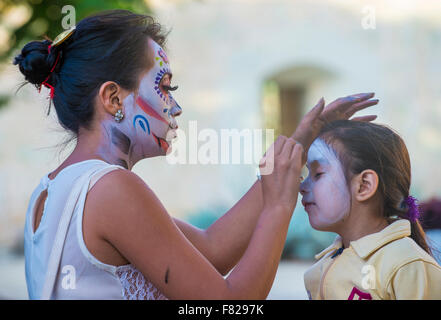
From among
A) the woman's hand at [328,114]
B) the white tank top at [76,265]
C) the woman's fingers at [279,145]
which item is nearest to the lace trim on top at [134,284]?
the white tank top at [76,265]

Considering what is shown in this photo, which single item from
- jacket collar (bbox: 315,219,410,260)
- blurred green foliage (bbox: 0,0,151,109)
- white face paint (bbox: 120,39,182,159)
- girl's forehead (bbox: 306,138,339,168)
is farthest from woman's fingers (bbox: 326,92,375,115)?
blurred green foliage (bbox: 0,0,151,109)

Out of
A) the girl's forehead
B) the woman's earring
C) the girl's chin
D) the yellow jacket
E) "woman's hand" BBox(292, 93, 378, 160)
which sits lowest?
the yellow jacket

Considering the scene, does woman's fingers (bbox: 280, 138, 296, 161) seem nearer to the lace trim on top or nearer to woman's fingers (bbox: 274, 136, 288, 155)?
woman's fingers (bbox: 274, 136, 288, 155)

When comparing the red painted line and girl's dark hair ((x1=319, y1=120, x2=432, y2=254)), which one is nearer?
the red painted line

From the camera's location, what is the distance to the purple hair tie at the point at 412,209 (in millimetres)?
1545

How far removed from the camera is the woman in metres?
1.24

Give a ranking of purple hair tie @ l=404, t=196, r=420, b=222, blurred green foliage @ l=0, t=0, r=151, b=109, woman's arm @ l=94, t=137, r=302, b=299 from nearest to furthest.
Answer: woman's arm @ l=94, t=137, r=302, b=299, purple hair tie @ l=404, t=196, r=420, b=222, blurred green foliage @ l=0, t=0, r=151, b=109

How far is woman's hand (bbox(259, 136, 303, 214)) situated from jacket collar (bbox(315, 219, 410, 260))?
0.90ft

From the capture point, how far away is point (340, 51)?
18.6 ft

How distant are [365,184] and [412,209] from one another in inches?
6.2

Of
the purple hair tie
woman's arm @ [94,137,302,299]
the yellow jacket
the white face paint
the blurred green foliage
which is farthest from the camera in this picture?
the blurred green foliage

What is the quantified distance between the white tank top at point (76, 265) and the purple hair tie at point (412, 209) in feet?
2.46

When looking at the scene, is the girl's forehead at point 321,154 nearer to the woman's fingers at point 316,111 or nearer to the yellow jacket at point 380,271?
the woman's fingers at point 316,111

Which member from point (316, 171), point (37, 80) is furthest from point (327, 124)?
point (37, 80)
